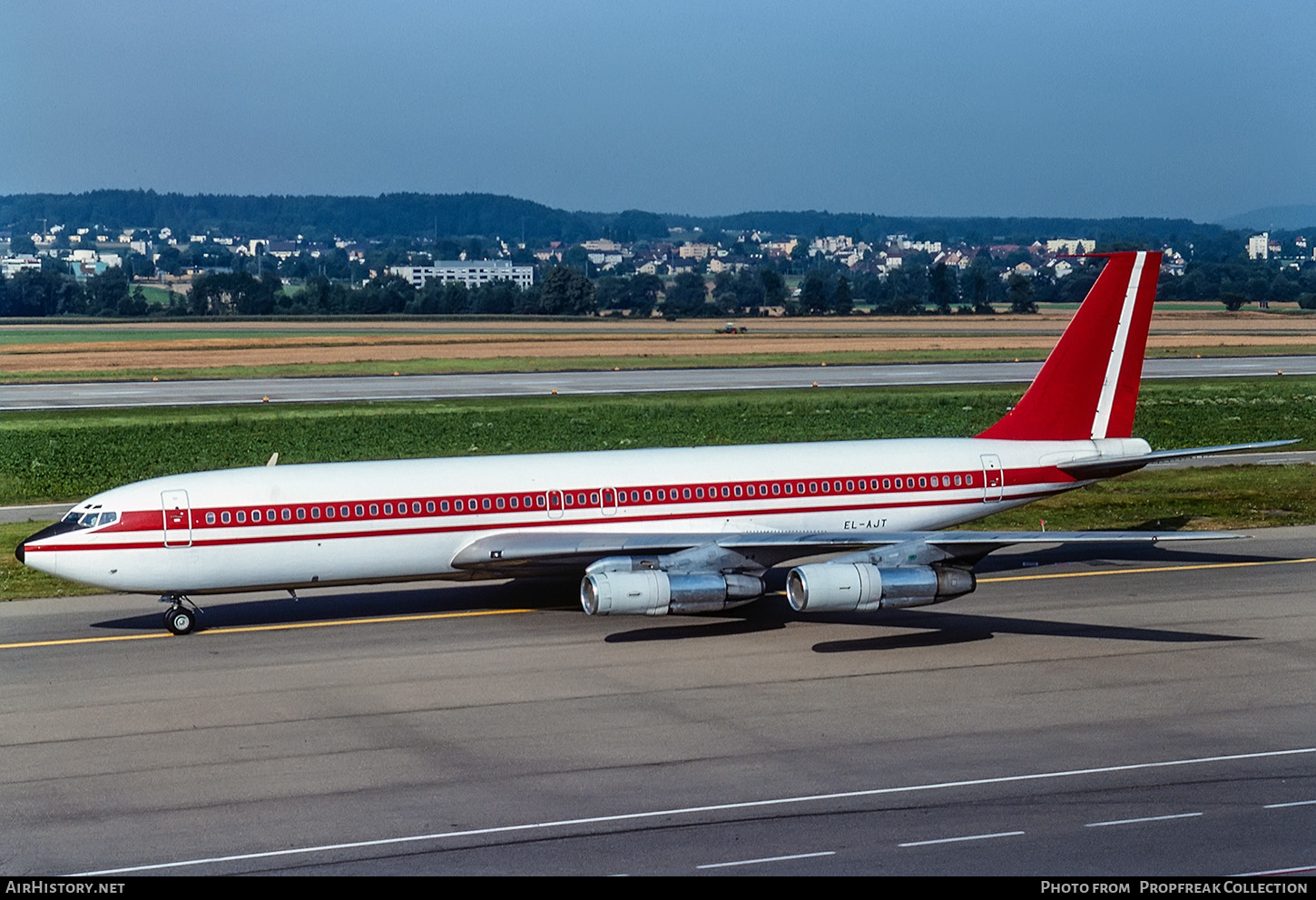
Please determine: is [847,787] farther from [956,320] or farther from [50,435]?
[956,320]

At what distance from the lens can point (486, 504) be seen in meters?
32.1

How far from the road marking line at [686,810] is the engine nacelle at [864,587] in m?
7.59

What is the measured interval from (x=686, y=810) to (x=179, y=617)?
15.7 m

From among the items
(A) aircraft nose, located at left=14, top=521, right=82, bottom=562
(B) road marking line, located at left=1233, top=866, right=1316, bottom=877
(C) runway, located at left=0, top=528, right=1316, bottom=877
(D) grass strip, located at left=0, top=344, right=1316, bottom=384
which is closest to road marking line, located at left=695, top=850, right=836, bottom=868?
(C) runway, located at left=0, top=528, right=1316, bottom=877

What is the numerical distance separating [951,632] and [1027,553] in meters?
9.80

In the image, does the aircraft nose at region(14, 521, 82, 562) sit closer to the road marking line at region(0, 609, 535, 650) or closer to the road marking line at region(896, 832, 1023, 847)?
the road marking line at region(0, 609, 535, 650)

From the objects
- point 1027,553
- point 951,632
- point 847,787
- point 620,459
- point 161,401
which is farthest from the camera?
point 161,401

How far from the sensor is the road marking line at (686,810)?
734 inches

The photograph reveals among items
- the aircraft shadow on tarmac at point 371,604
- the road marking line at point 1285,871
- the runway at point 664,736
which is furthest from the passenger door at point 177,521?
the road marking line at point 1285,871

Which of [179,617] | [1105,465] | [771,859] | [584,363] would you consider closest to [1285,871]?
[771,859]

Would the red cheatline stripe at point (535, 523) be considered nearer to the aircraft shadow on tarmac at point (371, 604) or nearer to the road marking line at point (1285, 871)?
the aircraft shadow on tarmac at point (371, 604)

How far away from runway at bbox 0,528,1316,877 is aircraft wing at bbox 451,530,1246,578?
1538 millimetres

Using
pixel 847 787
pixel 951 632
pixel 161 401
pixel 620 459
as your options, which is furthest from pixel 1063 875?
pixel 161 401

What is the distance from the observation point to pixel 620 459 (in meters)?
33.8
